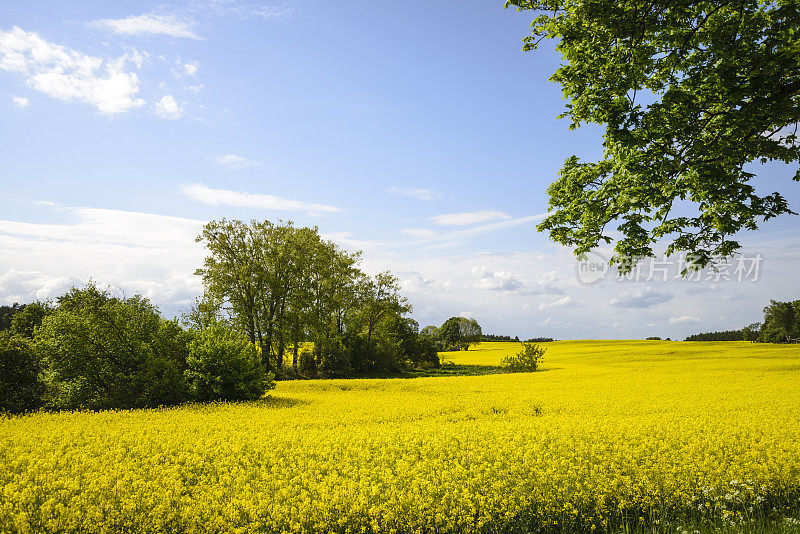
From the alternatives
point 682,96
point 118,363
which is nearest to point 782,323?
point 682,96

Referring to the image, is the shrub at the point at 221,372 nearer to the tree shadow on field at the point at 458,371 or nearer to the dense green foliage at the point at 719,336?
the tree shadow on field at the point at 458,371

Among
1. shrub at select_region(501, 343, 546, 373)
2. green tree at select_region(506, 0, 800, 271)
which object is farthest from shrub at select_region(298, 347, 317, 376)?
green tree at select_region(506, 0, 800, 271)

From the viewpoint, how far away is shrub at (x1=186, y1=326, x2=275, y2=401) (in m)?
17.8

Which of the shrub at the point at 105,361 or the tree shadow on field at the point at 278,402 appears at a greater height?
the shrub at the point at 105,361

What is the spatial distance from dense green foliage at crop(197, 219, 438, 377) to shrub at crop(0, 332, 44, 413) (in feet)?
46.6

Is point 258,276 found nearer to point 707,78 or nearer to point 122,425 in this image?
point 122,425

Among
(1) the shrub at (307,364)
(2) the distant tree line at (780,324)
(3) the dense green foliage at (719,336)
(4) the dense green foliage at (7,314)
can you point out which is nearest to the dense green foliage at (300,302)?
(1) the shrub at (307,364)

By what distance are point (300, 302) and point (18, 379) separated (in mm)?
22329

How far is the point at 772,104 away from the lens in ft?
24.9

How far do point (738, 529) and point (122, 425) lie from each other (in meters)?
14.4

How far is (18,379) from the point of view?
53.7 ft

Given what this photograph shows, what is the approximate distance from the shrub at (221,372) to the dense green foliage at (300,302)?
14088 millimetres

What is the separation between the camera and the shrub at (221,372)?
17828mm

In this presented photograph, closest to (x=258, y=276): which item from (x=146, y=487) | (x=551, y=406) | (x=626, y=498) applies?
(x=551, y=406)
